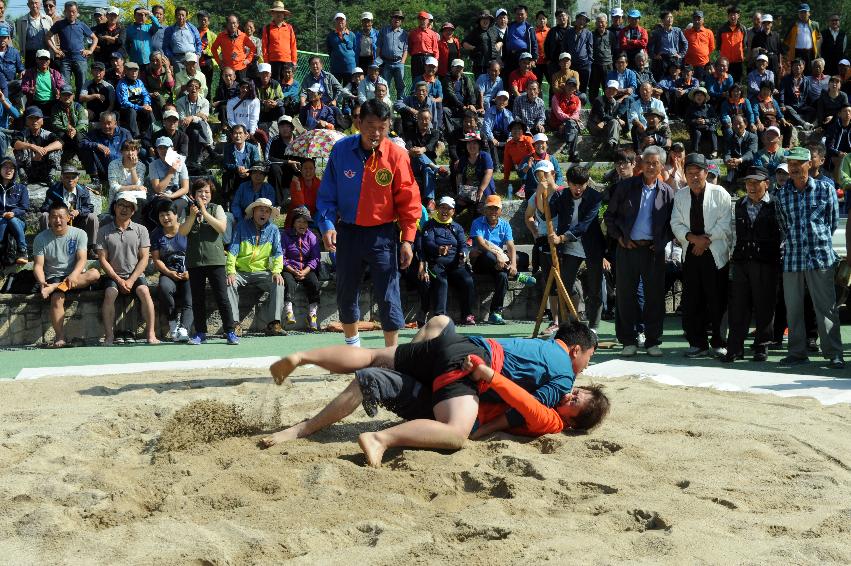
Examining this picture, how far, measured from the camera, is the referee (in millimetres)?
7996

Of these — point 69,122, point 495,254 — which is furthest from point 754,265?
point 69,122

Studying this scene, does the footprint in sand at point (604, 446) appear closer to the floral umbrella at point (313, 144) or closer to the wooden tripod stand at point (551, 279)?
the wooden tripod stand at point (551, 279)

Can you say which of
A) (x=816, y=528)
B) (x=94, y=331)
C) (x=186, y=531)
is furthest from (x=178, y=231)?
(x=816, y=528)

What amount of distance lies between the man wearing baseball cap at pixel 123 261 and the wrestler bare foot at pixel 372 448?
6230 millimetres

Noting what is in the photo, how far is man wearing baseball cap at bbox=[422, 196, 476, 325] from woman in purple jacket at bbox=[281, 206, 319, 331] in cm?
135

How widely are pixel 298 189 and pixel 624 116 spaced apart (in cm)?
615

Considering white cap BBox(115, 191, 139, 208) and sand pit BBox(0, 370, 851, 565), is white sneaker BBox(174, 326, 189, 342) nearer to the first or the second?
white cap BBox(115, 191, 139, 208)

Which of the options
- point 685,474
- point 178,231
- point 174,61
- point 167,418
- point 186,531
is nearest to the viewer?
point 186,531

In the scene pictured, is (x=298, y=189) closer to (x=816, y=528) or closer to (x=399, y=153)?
(x=399, y=153)

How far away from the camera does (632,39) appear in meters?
19.1

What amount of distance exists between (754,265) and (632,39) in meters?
A: 10.2

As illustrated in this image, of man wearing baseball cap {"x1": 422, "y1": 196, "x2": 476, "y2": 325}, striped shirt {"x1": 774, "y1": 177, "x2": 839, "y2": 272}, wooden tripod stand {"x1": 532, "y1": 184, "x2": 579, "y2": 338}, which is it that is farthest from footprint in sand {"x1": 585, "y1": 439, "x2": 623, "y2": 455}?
man wearing baseball cap {"x1": 422, "y1": 196, "x2": 476, "y2": 325}

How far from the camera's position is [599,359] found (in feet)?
32.9

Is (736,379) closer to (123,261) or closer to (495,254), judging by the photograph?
(495,254)
